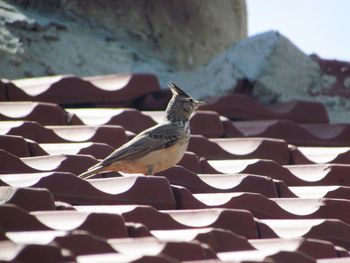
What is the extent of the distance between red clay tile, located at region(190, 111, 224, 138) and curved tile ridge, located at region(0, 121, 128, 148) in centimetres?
91

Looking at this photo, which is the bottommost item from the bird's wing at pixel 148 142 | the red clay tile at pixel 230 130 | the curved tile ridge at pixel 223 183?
the red clay tile at pixel 230 130

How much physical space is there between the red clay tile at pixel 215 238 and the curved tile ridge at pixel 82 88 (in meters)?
2.93

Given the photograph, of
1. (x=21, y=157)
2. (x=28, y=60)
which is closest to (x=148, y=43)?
(x=28, y=60)

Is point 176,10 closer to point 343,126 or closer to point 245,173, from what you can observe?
point 343,126

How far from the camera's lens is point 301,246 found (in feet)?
17.6

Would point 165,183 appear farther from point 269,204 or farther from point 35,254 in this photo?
point 35,254

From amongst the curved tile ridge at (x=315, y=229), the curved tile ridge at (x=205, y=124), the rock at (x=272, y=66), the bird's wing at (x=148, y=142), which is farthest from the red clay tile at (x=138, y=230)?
the rock at (x=272, y=66)

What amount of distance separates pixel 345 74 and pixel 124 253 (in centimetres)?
554

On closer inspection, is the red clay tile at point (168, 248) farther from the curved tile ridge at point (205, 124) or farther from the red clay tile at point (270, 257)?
the curved tile ridge at point (205, 124)

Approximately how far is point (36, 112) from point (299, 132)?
2.06 meters

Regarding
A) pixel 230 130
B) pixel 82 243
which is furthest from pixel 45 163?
pixel 230 130

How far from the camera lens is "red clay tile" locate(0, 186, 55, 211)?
208 inches

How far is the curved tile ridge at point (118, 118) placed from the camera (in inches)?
310

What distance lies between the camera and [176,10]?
1015cm
